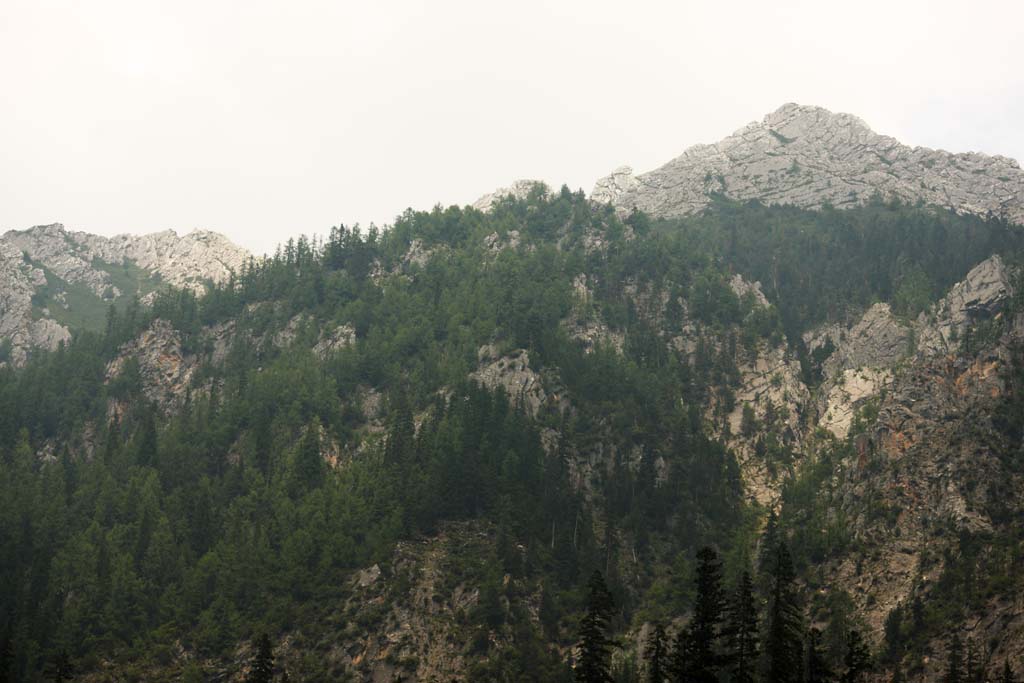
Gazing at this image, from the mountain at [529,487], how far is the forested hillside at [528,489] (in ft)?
1.42

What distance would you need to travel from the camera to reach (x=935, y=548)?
4946 inches

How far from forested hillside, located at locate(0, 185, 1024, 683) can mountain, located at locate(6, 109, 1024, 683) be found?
1.42ft

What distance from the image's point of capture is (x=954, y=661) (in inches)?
3991

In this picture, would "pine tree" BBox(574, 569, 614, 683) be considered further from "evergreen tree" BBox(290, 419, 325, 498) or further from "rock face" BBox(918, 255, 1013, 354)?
"rock face" BBox(918, 255, 1013, 354)

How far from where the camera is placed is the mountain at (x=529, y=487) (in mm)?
127938

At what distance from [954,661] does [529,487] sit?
2610 inches

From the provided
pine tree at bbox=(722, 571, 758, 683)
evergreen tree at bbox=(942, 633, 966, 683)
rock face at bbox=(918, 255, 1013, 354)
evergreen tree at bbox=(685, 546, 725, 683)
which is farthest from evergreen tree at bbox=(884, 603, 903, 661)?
rock face at bbox=(918, 255, 1013, 354)

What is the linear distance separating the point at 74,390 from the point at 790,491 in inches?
5155

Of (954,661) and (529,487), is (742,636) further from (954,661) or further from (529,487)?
(529,487)

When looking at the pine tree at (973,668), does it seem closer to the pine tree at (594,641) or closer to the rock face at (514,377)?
the pine tree at (594,641)

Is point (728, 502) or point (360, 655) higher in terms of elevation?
point (728, 502)

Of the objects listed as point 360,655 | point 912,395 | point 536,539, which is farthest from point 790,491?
point 360,655

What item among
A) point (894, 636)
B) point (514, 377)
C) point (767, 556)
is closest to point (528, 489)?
point (514, 377)

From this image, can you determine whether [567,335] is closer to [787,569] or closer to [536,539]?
[536,539]
